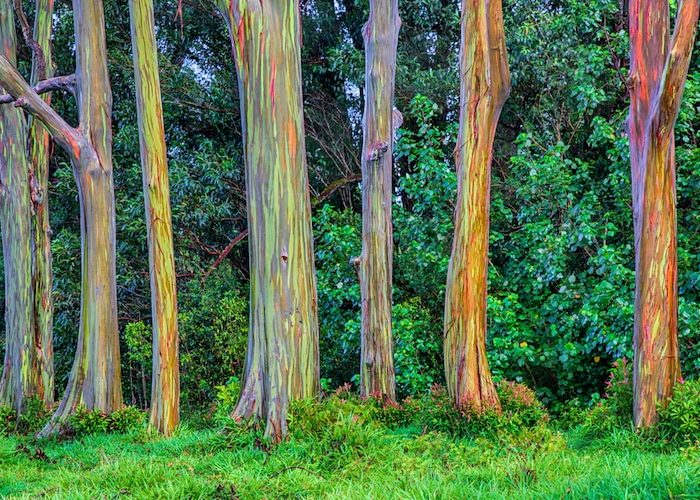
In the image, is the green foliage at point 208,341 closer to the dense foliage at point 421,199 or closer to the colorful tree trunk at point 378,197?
the dense foliage at point 421,199

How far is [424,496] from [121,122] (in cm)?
1181

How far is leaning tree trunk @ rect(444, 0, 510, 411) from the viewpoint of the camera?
689 cm

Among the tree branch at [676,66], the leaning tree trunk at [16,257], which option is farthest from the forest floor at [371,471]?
the leaning tree trunk at [16,257]

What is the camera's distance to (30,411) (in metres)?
9.88

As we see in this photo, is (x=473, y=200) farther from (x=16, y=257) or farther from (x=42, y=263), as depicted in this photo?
(x=16, y=257)

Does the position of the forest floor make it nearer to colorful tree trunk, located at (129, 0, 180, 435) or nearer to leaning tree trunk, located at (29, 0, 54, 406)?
colorful tree trunk, located at (129, 0, 180, 435)

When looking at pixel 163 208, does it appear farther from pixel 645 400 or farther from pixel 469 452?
pixel 645 400

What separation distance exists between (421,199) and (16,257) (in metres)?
6.53

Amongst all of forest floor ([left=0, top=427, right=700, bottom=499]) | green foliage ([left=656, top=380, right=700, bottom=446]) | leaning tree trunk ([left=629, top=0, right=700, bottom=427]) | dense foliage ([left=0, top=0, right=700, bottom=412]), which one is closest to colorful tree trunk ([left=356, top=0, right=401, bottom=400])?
forest floor ([left=0, top=427, right=700, bottom=499])

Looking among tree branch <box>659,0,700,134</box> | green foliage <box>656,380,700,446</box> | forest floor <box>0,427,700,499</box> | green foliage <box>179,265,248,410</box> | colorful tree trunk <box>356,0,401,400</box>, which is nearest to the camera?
forest floor <box>0,427,700,499</box>

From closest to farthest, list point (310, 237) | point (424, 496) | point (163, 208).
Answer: point (424, 496)
point (310, 237)
point (163, 208)

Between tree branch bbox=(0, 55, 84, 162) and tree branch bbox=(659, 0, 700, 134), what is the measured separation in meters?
6.74

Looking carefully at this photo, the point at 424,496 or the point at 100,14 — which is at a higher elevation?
the point at 100,14

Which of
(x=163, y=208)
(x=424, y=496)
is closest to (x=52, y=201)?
(x=163, y=208)
